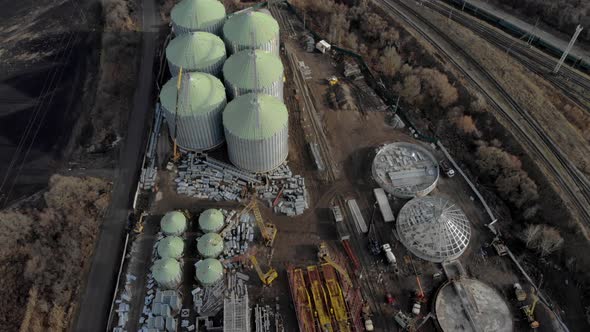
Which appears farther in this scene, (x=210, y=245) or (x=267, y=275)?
(x=210, y=245)

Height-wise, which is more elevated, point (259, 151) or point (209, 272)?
point (259, 151)

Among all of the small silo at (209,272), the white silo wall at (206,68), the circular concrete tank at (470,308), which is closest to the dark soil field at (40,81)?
the white silo wall at (206,68)

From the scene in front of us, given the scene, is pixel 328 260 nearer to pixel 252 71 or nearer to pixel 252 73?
pixel 252 73

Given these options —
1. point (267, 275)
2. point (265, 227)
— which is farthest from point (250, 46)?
point (267, 275)

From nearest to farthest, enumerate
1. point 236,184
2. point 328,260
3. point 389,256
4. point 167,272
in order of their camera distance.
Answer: point 167,272 → point 328,260 → point 389,256 → point 236,184

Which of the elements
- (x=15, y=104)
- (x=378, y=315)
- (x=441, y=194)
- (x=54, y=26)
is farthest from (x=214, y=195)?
(x=54, y=26)

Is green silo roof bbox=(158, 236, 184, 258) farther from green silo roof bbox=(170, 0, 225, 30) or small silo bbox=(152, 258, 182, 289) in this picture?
green silo roof bbox=(170, 0, 225, 30)

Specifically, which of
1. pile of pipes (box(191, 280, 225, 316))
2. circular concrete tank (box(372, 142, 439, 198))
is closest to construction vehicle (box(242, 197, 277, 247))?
pile of pipes (box(191, 280, 225, 316))
